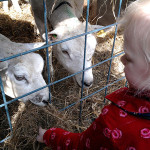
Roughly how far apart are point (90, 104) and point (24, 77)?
1.05m

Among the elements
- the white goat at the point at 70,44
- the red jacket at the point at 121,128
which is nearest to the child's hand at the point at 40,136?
the red jacket at the point at 121,128

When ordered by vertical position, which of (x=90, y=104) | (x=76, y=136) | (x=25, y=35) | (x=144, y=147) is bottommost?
(x=90, y=104)

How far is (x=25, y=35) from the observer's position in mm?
4414

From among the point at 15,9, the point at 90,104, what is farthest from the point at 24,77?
the point at 15,9

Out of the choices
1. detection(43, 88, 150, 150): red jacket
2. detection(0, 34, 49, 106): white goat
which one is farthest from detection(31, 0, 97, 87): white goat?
detection(43, 88, 150, 150): red jacket

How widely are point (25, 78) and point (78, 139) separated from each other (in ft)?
3.78

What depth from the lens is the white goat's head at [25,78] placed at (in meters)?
2.22

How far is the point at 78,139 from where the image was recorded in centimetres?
137

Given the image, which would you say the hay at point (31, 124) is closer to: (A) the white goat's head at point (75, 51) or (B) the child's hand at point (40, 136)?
(B) the child's hand at point (40, 136)

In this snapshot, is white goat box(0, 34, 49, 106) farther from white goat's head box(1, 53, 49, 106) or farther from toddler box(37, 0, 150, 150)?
toddler box(37, 0, 150, 150)

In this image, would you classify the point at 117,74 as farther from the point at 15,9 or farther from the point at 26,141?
the point at 15,9

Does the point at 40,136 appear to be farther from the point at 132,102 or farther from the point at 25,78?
the point at 132,102

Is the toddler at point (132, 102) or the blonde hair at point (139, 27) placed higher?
the blonde hair at point (139, 27)

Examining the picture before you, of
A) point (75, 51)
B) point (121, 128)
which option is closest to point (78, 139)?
point (121, 128)
